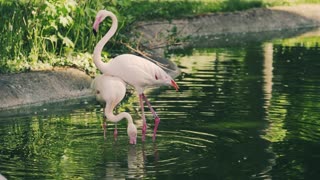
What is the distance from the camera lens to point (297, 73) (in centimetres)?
1588

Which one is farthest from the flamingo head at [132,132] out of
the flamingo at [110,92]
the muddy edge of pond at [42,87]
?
the muddy edge of pond at [42,87]

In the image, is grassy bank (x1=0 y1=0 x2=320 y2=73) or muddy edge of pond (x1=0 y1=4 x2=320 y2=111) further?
grassy bank (x1=0 y1=0 x2=320 y2=73)

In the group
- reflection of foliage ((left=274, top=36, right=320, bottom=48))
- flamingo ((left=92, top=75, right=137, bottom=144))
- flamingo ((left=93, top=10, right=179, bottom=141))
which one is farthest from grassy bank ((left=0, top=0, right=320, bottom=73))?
reflection of foliage ((left=274, top=36, right=320, bottom=48))

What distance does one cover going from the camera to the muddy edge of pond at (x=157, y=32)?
1309cm

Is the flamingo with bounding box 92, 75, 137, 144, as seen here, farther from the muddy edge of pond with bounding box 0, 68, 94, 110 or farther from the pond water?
the muddy edge of pond with bounding box 0, 68, 94, 110

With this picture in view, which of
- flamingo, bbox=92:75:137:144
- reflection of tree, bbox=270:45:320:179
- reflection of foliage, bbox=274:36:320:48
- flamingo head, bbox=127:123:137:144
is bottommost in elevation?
reflection of foliage, bbox=274:36:320:48

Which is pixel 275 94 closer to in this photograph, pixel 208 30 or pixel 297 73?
pixel 297 73

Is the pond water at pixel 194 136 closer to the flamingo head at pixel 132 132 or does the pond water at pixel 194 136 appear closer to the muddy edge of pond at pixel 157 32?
the flamingo head at pixel 132 132

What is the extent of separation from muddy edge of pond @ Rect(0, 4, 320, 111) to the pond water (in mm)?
446

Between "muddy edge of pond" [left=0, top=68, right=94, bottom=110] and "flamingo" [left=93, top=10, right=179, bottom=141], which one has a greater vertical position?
"flamingo" [left=93, top=10, right=179, bottom=141]

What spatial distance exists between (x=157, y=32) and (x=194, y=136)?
1013 cm

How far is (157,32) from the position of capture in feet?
66.4

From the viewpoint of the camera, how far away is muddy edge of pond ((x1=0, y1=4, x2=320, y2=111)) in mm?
13086

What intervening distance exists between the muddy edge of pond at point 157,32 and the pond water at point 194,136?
17.5 inches
